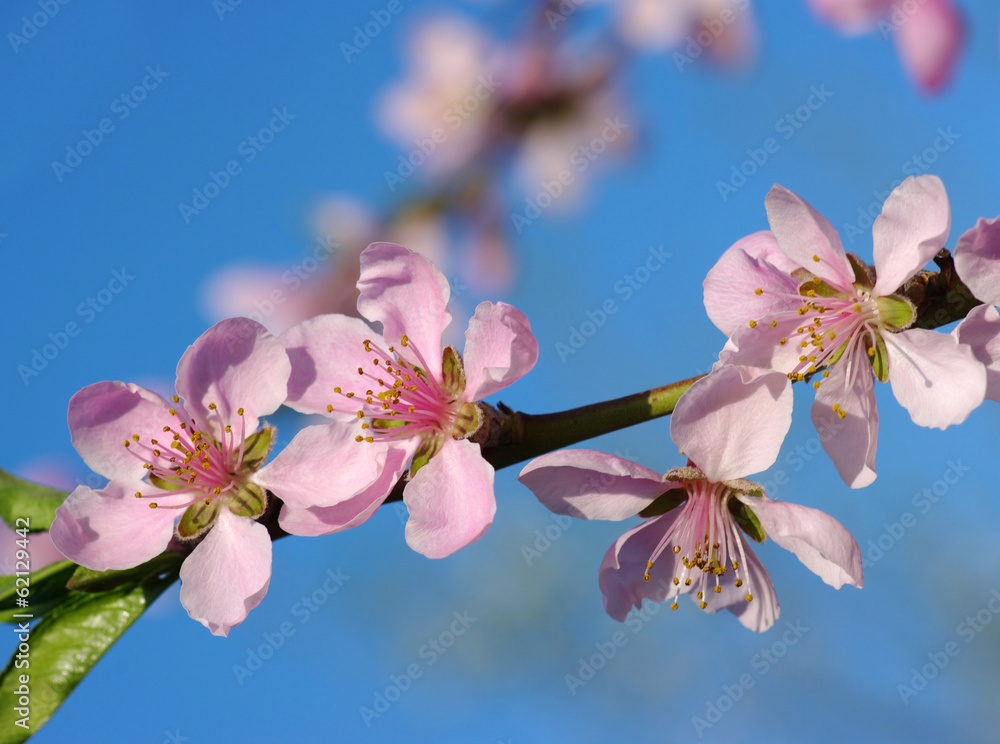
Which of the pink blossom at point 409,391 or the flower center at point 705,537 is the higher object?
the pink blossom at point 409,391

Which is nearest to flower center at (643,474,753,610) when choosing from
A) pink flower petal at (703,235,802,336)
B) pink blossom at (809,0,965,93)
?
pink flower petal at (703,235,802,336)

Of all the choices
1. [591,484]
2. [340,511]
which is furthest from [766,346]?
[340,511]

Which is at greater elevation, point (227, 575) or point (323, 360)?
point (323, 360)

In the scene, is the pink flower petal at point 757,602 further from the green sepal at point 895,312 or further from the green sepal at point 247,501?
the green sepal at point 247,501

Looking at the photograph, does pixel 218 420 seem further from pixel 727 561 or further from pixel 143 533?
pixel 727 561

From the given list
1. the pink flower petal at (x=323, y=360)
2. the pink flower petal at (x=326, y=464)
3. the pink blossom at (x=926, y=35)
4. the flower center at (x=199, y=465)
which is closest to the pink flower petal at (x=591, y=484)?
the pink flower petal at (x=326, y=464)

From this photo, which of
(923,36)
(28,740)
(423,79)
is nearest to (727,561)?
(28,740)

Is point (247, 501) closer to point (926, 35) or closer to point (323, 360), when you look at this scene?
point (323, 360)
